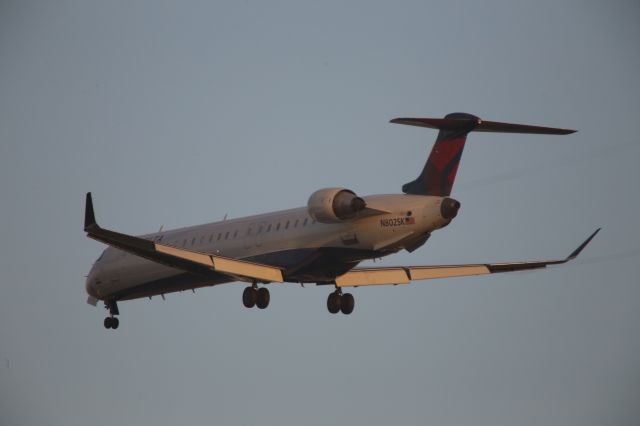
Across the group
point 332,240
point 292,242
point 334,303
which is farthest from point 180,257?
point 334,303

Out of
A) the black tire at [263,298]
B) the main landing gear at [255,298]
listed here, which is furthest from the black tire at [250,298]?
the black tire at [263,298]

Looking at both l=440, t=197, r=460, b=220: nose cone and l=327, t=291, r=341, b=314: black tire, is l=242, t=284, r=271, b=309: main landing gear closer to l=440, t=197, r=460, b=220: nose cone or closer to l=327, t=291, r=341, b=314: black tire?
l=327, t=291, r=341, b=314: black tire

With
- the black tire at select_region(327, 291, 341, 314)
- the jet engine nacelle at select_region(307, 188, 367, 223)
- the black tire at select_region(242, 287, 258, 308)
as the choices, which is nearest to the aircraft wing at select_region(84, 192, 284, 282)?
the black tire at select_region(242, 287, 258, 308)

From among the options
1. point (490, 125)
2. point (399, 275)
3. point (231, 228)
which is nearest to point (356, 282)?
point (399, 275)

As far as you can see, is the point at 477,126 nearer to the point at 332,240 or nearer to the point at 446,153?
the point at 446,153

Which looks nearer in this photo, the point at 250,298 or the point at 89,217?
the point at 89,217

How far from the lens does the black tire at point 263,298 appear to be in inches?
1455

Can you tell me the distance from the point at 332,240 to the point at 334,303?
3.15m

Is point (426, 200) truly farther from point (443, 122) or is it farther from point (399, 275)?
point (399, 275)

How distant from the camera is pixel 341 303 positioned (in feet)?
125

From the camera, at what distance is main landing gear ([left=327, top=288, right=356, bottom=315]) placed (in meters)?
37.9

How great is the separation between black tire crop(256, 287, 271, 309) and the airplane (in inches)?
1.2

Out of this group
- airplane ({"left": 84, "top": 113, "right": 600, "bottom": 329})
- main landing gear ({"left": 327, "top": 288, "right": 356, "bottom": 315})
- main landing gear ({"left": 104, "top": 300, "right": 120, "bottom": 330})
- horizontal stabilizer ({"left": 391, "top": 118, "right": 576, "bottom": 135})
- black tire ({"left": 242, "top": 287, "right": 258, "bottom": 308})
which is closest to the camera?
horizontal stabilizer ({"left": 391, "top": 118, "right": 576, "bottom": 135})

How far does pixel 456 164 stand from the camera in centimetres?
3516
